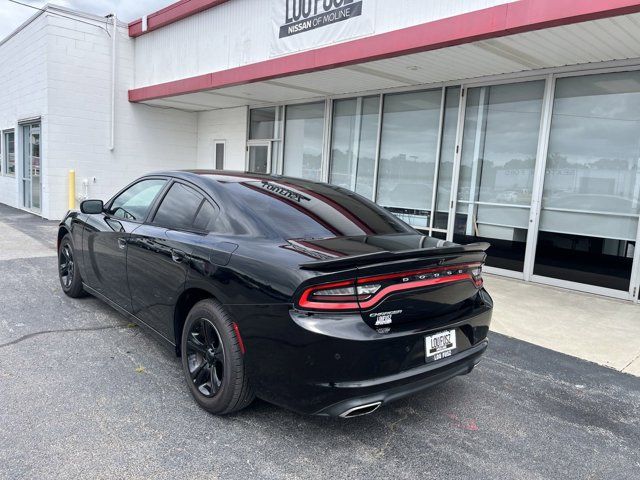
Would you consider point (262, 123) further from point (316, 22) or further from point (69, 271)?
point (69, 271)

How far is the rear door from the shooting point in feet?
10.7

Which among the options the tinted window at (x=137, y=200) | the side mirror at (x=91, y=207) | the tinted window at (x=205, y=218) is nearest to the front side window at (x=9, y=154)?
the side mirror at (x=91, y=207)

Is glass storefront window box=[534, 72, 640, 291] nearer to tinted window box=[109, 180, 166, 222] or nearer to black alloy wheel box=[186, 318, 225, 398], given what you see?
tinted window box=[109, 180, 166, 222]

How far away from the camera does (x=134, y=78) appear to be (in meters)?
12.8

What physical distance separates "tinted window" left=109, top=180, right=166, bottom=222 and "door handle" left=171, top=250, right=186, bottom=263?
32.2 inches

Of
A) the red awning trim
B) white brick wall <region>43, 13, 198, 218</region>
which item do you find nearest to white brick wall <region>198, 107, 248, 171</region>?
white brick wall <region>43, 13, 198, 218</region>

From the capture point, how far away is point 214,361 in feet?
9.66

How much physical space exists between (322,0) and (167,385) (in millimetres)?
6495

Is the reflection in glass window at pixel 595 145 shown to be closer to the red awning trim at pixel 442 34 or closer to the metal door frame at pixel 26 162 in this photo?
the red awning trim at pixel 442 34

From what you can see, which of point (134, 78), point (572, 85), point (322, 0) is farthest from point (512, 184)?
point (134, 78)

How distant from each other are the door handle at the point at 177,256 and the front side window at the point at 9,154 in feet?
45.9

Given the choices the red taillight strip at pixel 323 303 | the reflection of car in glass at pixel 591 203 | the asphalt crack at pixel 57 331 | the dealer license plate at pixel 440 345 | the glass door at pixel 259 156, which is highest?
the glass door at pixel 259 156

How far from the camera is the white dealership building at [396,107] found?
20.3ft

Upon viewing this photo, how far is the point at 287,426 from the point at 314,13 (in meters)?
6.80
